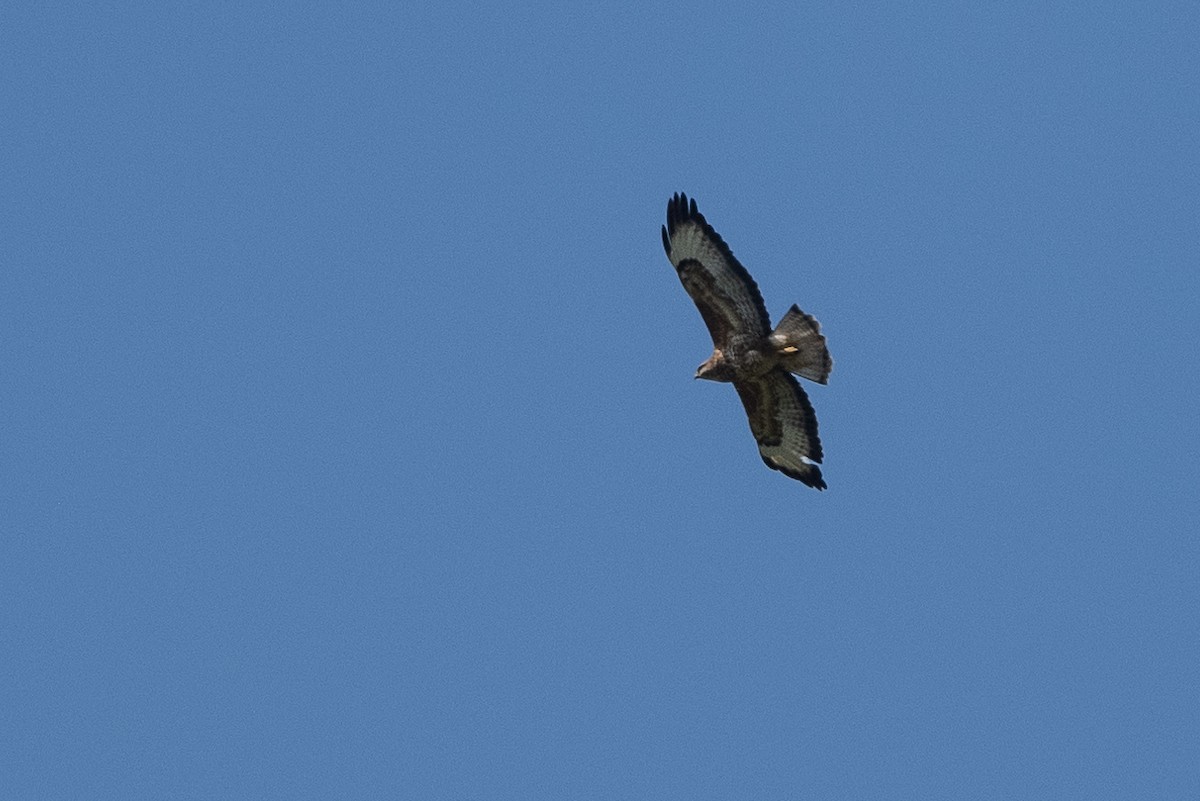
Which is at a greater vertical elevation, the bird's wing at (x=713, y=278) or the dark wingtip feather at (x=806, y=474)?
the bird's wing at (x=713, y=278)

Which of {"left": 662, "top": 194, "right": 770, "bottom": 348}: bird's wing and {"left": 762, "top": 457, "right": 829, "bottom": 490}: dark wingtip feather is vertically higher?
{"left": 662, "top": 194, "right": 770, "bottom": 348}: bird's wing

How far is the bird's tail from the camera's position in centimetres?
1521

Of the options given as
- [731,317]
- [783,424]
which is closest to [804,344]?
[731,317]

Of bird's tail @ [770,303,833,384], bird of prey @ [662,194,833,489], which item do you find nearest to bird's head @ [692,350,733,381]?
bird of prey @ [662,194,833,489]

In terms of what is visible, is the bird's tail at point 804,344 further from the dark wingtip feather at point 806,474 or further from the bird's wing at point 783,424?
the dark wingtip feather at point 806,474

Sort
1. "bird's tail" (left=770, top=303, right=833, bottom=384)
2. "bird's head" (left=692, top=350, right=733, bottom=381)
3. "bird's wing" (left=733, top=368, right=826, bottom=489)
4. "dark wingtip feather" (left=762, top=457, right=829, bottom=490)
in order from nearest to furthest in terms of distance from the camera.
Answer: "bird's tail" (left=770, top=303, right=833, bottom=384)
"bird's head" (left=692, top=350, right=733, bottom=381)
"bird's wing" (left=733, top=368, right=826, bottom=489)
"dark wingtip feather" (left=762, top=457, right=829, bottom=490)

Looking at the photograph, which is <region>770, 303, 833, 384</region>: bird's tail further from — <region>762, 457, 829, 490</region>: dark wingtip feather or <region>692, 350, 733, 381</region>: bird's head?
<region>762, 457, 829, 490</region>: dark wingtip feather

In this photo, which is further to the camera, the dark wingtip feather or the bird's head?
the dark wingtip feather

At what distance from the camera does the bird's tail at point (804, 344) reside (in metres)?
15.2

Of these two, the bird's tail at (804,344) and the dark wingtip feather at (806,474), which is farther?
the dark wingtip feather at (806,474)

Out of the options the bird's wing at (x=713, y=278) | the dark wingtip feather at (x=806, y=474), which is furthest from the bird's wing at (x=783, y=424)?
the bird's wing at (x=713, y=278)

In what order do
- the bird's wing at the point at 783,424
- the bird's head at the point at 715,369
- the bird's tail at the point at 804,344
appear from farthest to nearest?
the bird's wing at the point at 783,424 → the bird's head at the point at 715,369 → the bird's tail at the point at 804,344

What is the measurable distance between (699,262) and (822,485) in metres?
2.50

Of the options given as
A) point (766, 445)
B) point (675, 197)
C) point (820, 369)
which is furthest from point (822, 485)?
point (675, 197)
